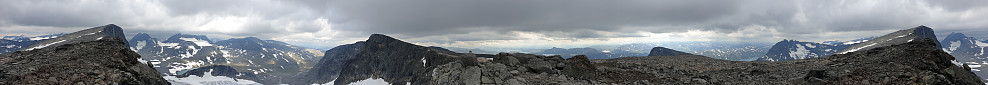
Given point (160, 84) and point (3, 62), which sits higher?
point (3, 62)

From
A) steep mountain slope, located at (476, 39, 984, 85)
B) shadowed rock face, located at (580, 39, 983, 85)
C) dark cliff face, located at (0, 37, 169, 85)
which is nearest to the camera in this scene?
shadowed rock face, located at (580, 39, 983, 85)

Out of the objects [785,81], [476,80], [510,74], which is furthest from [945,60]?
[476,80]

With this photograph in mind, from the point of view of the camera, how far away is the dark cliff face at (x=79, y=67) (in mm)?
21828

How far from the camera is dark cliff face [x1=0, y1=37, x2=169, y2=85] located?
71.6 ft

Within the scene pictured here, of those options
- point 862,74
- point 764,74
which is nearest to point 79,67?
point 764,74

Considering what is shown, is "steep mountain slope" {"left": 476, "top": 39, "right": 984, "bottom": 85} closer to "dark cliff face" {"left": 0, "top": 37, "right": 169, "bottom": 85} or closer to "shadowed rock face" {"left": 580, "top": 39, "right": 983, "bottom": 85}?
"shadowed rock face" {"left": 580, "top": 39, "right": 983, "bottom": 85}

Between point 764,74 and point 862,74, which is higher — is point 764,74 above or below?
below

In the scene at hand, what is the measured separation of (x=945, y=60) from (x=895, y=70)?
9.44 metres

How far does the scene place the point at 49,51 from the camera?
2922 cm

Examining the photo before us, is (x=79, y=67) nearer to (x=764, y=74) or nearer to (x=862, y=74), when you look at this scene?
(x=764, y=74)

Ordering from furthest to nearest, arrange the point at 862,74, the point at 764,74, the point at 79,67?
the point at 764,74
the point at 79,67
the point at 862,74

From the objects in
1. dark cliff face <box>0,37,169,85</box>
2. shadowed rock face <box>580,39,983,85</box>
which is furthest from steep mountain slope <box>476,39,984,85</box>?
dark cliff face <box>0,37,169,85</box>

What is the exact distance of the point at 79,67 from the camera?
2434cm

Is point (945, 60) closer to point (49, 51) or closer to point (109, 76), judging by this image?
point (109, 76)
